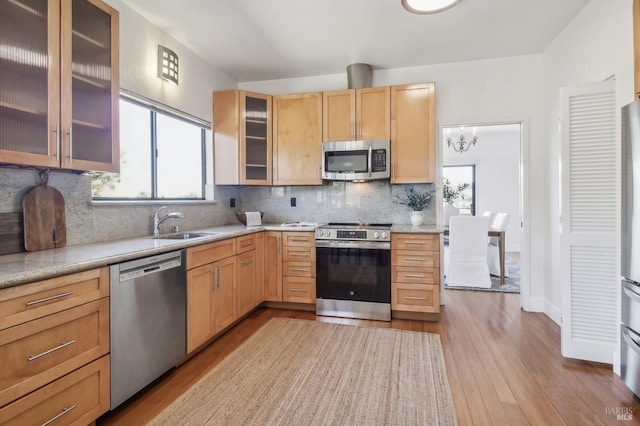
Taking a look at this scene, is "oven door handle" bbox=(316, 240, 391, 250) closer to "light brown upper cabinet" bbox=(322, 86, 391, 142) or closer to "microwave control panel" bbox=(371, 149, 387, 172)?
"microwave control panel" bbox=(371, 149, 387, 172)

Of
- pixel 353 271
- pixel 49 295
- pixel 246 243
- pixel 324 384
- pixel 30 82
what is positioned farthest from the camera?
pixel 353 271

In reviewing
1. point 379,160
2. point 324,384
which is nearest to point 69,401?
point 324,384

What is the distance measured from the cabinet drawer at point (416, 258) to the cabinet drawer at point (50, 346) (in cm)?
242

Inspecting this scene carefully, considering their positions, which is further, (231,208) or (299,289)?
(231,208)

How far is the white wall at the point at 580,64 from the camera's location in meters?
2.09

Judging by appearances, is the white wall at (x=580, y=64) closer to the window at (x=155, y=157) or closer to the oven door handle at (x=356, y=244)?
the oven door handle at (x=356, y=244)

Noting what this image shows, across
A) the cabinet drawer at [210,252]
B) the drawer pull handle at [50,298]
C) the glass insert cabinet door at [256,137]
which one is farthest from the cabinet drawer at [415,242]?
the drawer pull handle at [50,298]

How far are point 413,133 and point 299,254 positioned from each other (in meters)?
1.82

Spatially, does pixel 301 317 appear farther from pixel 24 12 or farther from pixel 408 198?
pixel 24 12

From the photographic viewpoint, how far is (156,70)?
277 centimetres

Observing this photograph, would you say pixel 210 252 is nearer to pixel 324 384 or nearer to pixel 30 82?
pixel 324 384

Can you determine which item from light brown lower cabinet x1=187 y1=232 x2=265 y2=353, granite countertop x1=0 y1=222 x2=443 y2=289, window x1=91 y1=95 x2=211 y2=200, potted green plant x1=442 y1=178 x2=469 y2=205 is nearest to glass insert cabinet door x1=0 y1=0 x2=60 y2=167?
granite countertop x1=0 y1=222 x2=443 y2=289

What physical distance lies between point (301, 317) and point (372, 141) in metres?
2.05

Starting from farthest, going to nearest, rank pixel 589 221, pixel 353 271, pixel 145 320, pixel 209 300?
pixel 353 271
pixel 209 300
pixel 589 221
pixel 145 320
